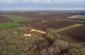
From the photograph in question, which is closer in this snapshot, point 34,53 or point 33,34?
point 34,53

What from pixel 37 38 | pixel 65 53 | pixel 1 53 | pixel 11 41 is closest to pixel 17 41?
pixel 11 41

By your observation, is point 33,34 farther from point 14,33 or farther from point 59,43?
point 59,43

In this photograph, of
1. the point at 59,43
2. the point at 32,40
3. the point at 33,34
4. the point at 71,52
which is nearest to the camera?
the point at 71,52

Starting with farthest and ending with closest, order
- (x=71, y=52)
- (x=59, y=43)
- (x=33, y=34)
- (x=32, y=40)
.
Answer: (x=33, y=34)
(x=32, y=40)
(x=59, y=43)
(x=71, y=52)

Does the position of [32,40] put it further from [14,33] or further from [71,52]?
[71,52]

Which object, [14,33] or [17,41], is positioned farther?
[14,33]

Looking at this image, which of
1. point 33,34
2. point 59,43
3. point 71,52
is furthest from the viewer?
point 33,34

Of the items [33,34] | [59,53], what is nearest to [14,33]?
[33,34]

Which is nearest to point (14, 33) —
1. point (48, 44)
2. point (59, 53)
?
point (48, 44)
